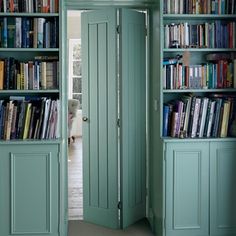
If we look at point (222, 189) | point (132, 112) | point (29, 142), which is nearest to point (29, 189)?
point (29, 142)

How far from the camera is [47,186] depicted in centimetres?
356

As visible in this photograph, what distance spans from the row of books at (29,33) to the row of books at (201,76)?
0.98 metres

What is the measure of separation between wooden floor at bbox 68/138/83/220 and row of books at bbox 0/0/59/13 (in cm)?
214

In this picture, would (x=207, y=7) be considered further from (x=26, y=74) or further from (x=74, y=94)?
(x=74, y=94)

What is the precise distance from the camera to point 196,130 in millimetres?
3670

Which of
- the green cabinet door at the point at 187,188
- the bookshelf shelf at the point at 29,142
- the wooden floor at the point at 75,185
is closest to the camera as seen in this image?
the bookshelf shelf at the point at 29,142

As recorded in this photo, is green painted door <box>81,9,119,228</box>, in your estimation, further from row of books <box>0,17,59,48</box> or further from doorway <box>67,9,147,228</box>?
row of books <box>0,17,59,48</box>

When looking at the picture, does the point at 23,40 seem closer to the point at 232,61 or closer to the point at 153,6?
the point at 153,6

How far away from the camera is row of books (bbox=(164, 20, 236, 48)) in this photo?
368cm

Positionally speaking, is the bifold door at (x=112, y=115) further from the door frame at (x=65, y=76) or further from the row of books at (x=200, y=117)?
the row of books at (x=200, y=117)

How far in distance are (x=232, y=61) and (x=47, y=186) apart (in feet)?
6.14

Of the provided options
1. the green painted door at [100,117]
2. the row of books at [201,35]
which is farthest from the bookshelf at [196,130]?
the green painted door at [100,117]

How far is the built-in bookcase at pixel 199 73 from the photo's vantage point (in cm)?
365

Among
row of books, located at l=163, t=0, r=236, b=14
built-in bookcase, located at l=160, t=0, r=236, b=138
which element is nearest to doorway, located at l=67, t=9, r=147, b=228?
built-in bookcase, located at l=160, t=0, r=236, b=138
